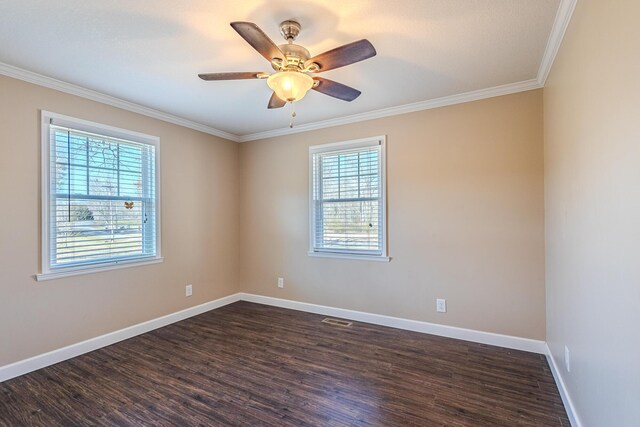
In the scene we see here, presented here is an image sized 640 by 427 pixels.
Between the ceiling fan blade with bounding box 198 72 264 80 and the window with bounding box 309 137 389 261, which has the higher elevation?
the ceiling fan blade with bounding box 198 72 264 80

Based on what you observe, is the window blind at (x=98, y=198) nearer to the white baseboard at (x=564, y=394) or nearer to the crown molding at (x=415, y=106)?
the crown molding at (x=415, y=106)

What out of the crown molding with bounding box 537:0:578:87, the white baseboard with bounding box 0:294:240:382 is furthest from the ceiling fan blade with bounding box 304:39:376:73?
the white baseboard with bounding box 0:294:240:382

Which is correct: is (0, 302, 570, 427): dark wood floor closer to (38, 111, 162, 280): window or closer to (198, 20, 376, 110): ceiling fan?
(38, 111, 162, 280): window

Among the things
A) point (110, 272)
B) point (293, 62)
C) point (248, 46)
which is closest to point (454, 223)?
point (293, 62)

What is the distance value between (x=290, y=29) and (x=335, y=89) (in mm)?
508

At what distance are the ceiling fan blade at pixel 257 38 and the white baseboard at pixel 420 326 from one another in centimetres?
291

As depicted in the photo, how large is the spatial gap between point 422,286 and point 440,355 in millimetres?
736

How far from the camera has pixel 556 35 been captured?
6.72 feet

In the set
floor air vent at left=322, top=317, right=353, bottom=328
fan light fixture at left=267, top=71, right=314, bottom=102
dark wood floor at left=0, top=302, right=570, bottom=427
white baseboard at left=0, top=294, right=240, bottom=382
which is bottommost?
dark wood floor at left=0, top=302, right=570, bottom=427

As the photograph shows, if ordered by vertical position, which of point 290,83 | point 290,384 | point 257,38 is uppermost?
point 257,38

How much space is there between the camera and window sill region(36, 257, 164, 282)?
270 centimetres

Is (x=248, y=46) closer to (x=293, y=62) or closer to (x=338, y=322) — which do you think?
(x=293, y=62)

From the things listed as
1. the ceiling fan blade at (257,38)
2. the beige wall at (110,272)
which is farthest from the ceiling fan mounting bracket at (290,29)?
the beige wall at (110,272)

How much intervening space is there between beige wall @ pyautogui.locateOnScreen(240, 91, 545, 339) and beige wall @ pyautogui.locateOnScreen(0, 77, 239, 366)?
1079mm
